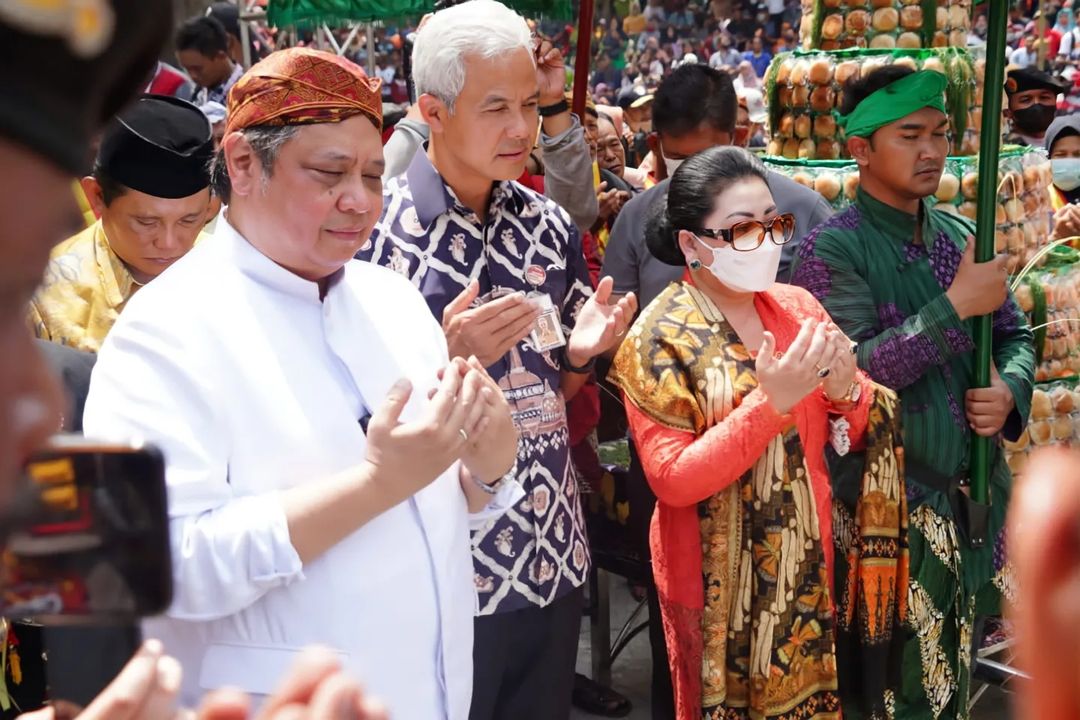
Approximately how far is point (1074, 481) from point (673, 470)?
2315 millimetres

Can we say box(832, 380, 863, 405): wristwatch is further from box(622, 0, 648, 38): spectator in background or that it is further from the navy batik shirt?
box(622, 0, 648, 38): spectator in background

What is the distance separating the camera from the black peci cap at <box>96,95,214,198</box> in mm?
2734

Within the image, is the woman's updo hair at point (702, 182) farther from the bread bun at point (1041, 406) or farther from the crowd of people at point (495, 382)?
the bread bun at point (1041, 406)

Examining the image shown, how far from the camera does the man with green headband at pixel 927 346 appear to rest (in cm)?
323

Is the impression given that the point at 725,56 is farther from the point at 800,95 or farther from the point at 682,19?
the point at 800,95

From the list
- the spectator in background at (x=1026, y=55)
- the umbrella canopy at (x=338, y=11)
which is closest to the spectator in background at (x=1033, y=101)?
the umbrella canopy at (x=338, y=11)

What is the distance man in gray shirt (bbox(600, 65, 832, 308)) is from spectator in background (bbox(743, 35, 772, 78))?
14.3m

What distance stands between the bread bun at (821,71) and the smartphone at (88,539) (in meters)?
4.05

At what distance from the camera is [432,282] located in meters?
2.73

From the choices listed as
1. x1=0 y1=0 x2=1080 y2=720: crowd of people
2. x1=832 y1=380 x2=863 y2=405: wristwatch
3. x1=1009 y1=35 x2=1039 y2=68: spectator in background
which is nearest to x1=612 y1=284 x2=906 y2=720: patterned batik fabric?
x1=0 y1=0 x2=1080 y2=720: crowd of people

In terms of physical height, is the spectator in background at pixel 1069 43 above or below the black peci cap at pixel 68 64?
below

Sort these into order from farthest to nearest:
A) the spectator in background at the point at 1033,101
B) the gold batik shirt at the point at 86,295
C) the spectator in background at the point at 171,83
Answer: the spectator in background at the point at 1033,101
the spectator in background at the point at 171,83
the gold batik shirt at the point at 86,295

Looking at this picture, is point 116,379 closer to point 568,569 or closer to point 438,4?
point 568,569

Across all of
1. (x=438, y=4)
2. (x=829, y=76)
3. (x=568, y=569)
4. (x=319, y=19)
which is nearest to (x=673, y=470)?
(x=568, y=569)
